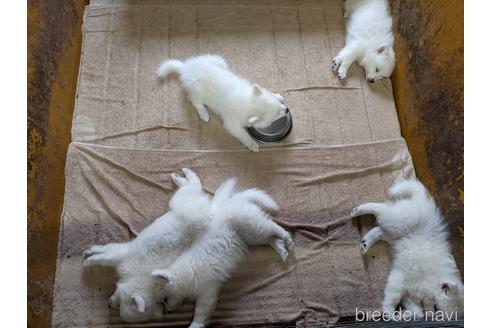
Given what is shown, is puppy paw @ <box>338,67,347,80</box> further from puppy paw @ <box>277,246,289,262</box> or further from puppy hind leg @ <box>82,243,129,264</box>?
puppy hind leg @ <box>82,243,129,264</box>

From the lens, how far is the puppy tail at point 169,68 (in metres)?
2.77

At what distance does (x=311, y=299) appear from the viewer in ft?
7.61

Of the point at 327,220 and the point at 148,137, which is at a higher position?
the point at 148,137

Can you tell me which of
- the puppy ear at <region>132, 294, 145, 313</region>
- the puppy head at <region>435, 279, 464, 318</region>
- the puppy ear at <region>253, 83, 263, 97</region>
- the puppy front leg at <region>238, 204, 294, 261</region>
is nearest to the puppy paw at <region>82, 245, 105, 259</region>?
the puppy ear at <region>132, 294, 145, 313</region>

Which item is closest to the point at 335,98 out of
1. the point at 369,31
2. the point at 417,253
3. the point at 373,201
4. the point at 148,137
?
the point at 369,31

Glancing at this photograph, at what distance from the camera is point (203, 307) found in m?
2.15

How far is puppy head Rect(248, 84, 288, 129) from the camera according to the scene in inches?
93.0

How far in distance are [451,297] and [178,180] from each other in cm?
188

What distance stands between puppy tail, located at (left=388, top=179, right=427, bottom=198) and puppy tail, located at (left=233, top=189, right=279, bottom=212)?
2.88ft

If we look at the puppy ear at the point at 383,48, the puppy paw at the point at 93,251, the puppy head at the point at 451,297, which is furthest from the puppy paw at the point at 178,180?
the puppy ear at the point at 383,48

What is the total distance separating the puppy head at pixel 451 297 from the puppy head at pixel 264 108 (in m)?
1.49

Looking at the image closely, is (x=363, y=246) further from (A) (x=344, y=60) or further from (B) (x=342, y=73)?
(A) (x=344, y=60)

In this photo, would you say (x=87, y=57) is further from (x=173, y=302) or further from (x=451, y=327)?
(x=451, y=327)

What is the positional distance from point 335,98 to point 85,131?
78.7 inches
